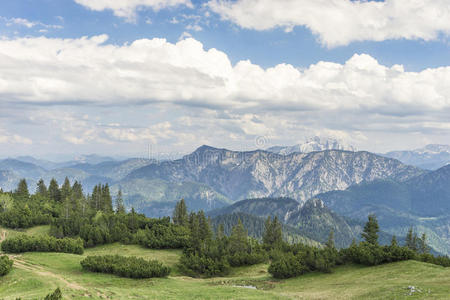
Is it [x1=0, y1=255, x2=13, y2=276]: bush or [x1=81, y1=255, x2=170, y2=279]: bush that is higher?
[x1=0, y1=255, x2=13, y2=276]: bush

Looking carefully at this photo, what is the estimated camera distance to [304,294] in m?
45.8

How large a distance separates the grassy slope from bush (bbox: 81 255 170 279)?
177 centimetres

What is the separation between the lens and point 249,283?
59781 millimetres

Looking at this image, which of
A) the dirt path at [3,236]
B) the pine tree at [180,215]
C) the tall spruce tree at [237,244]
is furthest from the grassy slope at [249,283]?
the pine tree at [180,215]

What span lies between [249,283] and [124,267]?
23.6m

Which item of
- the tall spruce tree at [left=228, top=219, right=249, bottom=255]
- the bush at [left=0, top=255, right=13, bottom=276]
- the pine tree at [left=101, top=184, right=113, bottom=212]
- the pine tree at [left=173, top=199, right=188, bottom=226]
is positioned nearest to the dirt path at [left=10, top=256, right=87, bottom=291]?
the bush at [left=0, top=255, right=13, bottom=276]

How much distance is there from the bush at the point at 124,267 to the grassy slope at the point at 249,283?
1.77 metres

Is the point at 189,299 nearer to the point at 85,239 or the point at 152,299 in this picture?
the point at 152,299

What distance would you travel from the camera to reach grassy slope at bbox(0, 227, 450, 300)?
39969mm

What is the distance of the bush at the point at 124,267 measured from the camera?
59.7 meters

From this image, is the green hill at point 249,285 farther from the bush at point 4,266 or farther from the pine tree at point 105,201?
the pine tree at point 105,201

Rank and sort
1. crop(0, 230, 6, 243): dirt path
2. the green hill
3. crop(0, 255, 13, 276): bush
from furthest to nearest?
1. crop(0, 230, 6, 243): dirt path
2. crop(0, 255, 13, 276): bush
3. the green hill

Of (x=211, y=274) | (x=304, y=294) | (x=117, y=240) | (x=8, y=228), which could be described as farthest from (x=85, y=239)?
(x=304, y=294)

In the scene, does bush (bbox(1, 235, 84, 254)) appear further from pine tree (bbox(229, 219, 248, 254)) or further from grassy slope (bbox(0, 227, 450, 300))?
pine tree (bbox(229, 219, 248, 254))
